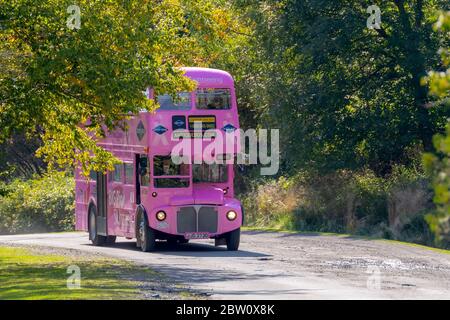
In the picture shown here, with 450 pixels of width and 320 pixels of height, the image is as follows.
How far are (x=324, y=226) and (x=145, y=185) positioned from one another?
9.74 meters

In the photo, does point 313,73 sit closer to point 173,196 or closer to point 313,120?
point 313,120

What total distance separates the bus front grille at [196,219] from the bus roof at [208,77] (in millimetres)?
3048

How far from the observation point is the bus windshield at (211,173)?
27.0 metres

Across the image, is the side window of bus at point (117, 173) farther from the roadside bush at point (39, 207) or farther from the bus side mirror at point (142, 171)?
the roadside bush at point (39, 207)

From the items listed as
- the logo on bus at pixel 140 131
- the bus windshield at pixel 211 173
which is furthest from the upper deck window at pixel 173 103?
the bus windshield at pixel 211 173

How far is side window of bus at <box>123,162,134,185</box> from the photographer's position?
1096 inches

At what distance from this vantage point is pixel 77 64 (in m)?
21.1

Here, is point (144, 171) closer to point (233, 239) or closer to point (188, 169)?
point (188, 169)

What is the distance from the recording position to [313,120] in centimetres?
3603

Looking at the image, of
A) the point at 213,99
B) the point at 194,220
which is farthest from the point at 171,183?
the point at 213,99

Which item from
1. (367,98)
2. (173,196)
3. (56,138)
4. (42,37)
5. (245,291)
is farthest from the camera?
(367,98)
